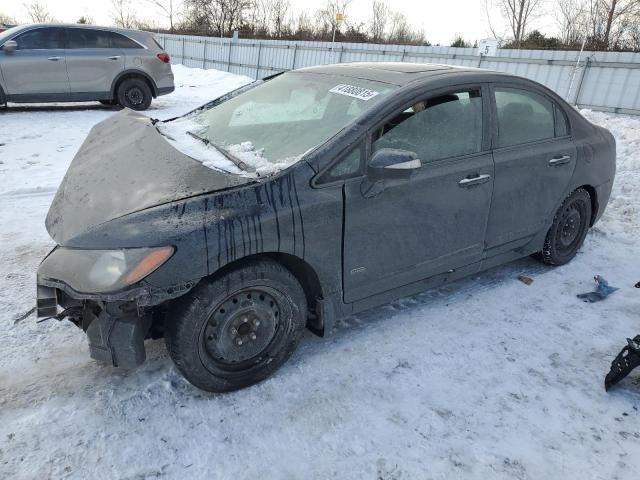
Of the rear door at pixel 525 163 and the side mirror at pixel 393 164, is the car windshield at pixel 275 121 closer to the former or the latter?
the side mirror at pixel 393 164

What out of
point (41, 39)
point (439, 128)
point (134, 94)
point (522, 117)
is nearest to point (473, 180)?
point (439, 128)

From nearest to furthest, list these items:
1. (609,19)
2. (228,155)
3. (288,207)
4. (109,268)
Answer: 1. (109,268)
2. (288,207)
3. (228,155)
4. (609,19)

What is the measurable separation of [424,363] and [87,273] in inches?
76.8

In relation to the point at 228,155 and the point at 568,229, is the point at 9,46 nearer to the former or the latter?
the point at 228,155

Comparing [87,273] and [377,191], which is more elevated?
[377,191]

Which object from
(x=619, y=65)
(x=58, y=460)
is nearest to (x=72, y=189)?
(x=58, y=460)

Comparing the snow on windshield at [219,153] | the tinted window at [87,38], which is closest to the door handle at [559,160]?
the snow on windshield at [219,153]

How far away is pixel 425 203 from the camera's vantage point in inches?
119

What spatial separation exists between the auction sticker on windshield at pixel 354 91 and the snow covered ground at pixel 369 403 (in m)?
1.50

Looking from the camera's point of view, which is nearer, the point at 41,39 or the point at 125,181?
the point at 125,181

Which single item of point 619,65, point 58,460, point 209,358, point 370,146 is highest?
point 619,65

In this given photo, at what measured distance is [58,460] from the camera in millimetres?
2168

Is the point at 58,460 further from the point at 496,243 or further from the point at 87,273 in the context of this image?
the point at 496,243

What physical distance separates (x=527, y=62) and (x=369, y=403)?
35.8 feet
